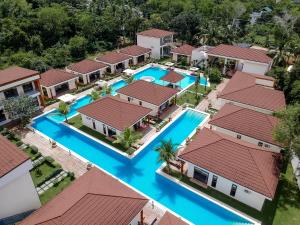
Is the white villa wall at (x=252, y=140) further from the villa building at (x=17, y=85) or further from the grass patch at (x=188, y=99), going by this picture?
the villa building at (x=17, y=85)

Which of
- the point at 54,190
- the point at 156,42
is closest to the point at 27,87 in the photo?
the point at 54,190

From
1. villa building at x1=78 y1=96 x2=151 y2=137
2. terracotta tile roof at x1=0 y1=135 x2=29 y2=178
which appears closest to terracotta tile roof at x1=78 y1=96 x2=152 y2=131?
villa building at x1=78 y1=96 x2=151 y2=137

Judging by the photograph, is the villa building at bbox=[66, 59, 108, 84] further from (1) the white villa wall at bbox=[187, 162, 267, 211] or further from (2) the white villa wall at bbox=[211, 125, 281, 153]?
(1) the white villa wall at bbox=[187, 162, 267, 211]

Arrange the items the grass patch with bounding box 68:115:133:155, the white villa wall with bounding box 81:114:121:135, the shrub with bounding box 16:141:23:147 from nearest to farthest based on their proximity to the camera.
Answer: the grass patch with bounding box 68:115:133:155, the shrub with bounding box 16:141:23:147, the white villa wall with bounding box 81:114:121:135

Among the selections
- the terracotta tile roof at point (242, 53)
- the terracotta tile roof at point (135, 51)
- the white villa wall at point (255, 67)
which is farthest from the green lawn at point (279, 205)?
the terracotta tile roof at point (135, 51)

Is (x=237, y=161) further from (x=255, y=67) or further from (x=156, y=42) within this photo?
(x=156, y=42)

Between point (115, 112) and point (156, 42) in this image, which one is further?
point (156, 42)
